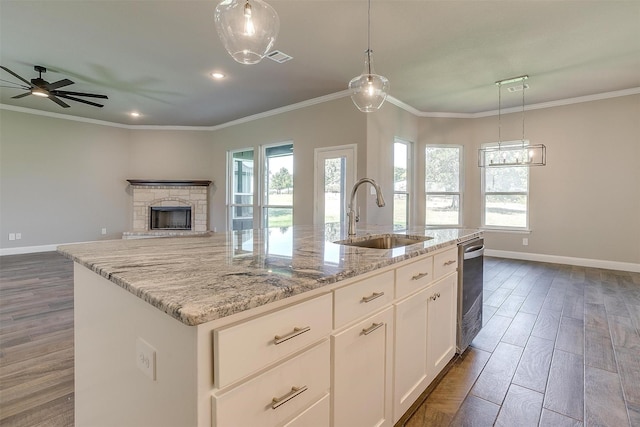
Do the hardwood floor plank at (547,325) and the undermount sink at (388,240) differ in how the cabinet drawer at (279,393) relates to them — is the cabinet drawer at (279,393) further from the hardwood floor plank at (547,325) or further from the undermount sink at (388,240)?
the hardwood floor plank at (547,325)

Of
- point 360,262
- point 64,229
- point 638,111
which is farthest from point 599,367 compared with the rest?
point 64,229

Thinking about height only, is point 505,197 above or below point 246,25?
below

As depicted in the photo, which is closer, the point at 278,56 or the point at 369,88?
the point at 369,88

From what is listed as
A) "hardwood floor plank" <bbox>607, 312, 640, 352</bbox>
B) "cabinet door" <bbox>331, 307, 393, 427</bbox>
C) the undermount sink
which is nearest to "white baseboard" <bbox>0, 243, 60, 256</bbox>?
the undermount sink

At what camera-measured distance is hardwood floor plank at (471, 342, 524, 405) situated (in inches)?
73.2

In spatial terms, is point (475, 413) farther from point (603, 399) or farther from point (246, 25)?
point (246, 25)

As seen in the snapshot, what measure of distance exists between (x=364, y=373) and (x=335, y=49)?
3.38 m

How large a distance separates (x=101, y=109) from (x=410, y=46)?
580 centimetres

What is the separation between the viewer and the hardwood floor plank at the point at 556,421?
160 cm

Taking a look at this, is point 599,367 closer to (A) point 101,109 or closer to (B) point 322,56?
(B) point 322,56

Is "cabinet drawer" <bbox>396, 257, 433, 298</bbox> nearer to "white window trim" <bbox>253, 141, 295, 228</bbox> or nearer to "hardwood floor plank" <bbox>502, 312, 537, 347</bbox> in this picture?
"hardwood floor plank" <bbox>502, 312, 537, 347</bbox>

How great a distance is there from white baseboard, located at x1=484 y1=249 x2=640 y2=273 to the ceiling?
8.93 ft

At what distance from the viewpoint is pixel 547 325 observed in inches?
111

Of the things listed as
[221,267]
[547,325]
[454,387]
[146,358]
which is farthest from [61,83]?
[547,325]
